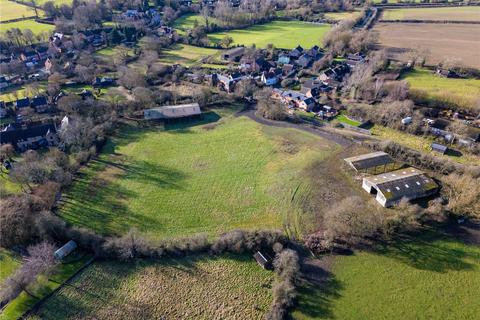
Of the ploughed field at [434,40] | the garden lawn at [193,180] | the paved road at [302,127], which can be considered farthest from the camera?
the ploughed field at [434,40]

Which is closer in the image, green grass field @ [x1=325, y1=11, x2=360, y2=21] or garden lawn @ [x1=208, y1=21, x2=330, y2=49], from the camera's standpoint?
garden lawn @ [x1=208, y1=21, x2=330, y2=49]

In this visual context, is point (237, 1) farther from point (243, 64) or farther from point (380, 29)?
point (243, 64)

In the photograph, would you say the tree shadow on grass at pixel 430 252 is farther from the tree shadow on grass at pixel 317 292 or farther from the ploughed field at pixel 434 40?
the ploughed field at pixel 434 40

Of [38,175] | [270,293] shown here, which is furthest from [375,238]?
[38,175]

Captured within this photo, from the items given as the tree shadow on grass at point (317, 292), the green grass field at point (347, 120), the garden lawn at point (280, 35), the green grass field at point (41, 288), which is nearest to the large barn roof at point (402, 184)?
the tree shadow on grass at point (317, 292)

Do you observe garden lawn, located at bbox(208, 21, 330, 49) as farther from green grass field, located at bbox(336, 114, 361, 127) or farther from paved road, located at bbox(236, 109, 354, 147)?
green grass field, located at bbox(336, 114, 361, 127)

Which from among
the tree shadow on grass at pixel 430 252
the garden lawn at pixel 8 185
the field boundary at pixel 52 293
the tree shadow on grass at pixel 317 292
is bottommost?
the field boundary at pixel 52 293

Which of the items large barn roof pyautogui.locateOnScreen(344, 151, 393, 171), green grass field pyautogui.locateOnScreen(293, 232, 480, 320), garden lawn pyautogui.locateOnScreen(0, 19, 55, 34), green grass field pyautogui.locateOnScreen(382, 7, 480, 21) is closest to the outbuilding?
large barn roof pyautogui.locateOnScreen(344, 151, 393, 171)
